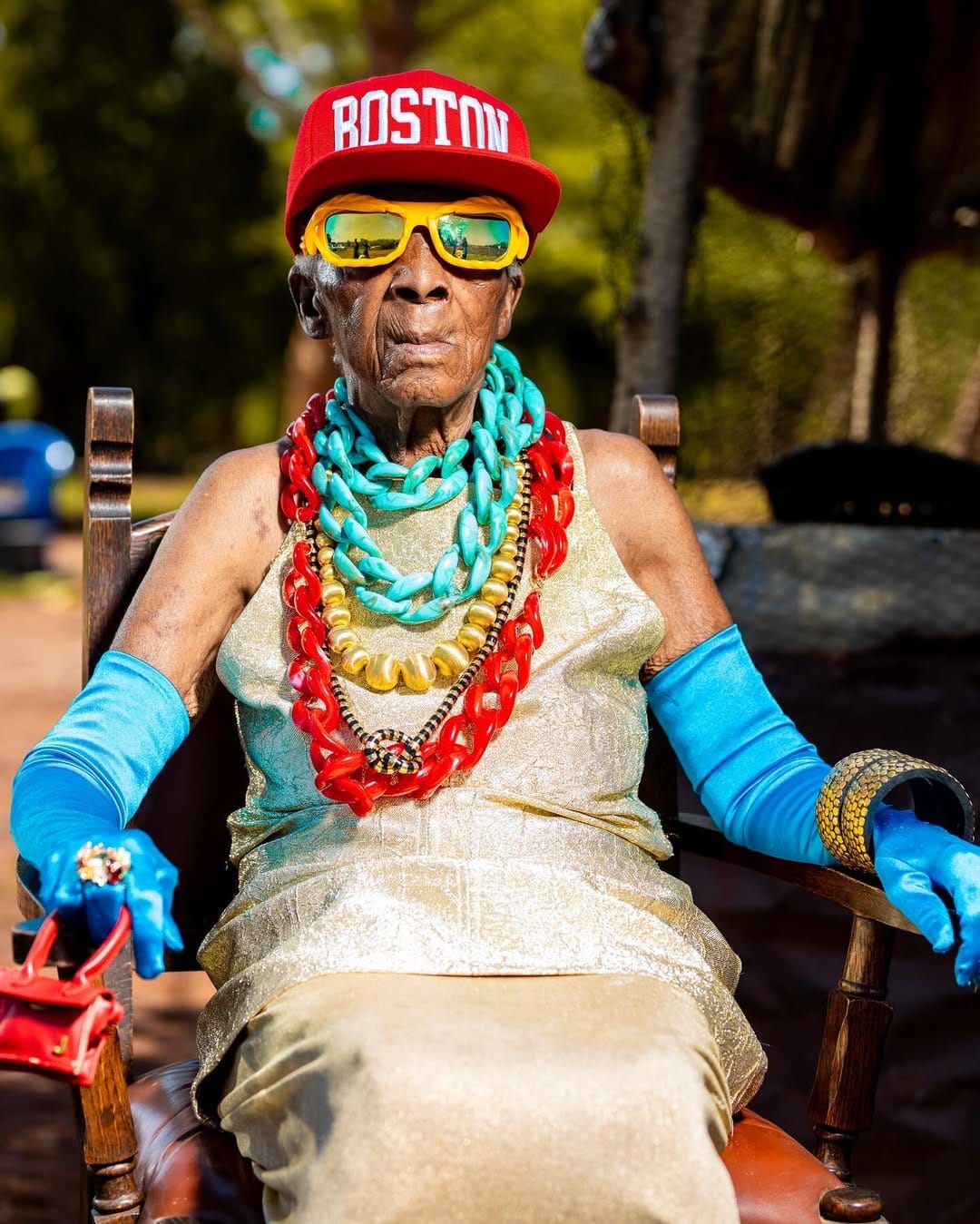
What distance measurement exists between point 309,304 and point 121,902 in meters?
1.03

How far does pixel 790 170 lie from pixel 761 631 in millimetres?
1950

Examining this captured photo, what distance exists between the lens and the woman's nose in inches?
83.0

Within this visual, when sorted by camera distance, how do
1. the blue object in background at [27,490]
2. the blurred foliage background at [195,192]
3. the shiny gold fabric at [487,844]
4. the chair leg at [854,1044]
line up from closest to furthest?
the shiny gold fabric at [487,844] → the chair leg at [854,1044] → the blue object in background at [27,490] → the blurred foliage background at [195,192]

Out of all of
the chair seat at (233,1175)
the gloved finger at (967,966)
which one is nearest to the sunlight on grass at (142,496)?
the chair seat at (233,1175)

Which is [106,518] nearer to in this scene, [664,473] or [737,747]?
[664,473]

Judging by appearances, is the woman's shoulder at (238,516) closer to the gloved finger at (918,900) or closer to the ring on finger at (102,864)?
the ring on finger at (102,864)

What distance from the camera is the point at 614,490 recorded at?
2.29m

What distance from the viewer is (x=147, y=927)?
1.65 metres

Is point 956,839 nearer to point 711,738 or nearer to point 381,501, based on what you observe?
point 711,738

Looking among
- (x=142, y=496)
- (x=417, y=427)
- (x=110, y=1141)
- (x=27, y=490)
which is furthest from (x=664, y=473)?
(x=142, y=496)

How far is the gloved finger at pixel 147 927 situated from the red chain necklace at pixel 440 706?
40cm

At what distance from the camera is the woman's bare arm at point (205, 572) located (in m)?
2.13

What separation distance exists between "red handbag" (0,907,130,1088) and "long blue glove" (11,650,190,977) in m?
0.07

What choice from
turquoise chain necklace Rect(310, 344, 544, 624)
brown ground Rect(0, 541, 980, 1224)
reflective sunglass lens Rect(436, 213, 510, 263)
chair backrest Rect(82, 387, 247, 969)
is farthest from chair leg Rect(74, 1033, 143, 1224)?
brown ground Rect(0, 541, 980, 1224)
